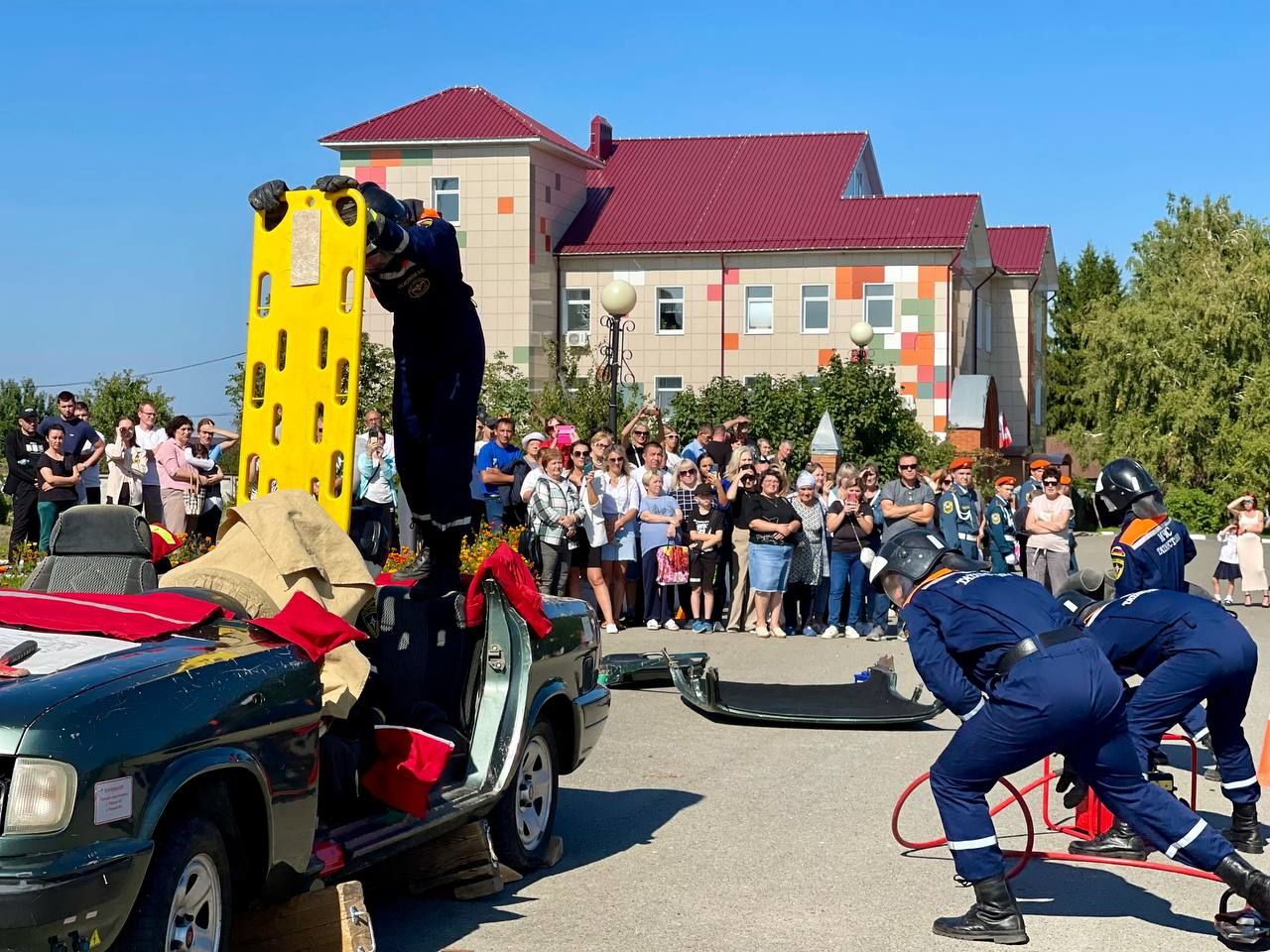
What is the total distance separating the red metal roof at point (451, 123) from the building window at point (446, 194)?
46.6 inches

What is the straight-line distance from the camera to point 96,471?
56.2ft

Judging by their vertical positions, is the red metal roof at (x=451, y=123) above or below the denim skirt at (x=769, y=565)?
above

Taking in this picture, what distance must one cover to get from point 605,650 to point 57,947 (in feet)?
38.6

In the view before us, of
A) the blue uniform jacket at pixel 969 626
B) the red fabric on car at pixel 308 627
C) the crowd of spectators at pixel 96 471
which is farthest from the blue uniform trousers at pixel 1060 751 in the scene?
the crowd of spectators at pixel 96 471

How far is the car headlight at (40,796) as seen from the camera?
4391 millimetres

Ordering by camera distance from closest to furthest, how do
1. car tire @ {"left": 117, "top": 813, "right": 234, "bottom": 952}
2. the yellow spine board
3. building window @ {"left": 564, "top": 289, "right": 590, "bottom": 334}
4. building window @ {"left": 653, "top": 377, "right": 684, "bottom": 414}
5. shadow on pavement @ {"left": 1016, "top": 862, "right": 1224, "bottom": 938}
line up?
car tire @ {"left": 117, "top": 813, "right": 234, "bottom": 952}
the yellow spine board
shadow on pavement @ {"left": 1016, "top": 862, "right": 1224, "bottom": 938}
building window @ {"left": 564, "top": 289, "right": 590, "bottom": 334}
building window @ {"left": 653, "top": 377, "right": 684, "bottom": 414}

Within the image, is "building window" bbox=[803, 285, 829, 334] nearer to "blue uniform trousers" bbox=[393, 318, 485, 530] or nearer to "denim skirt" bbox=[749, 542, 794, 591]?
"denim skirt" bbox=[749, 542, 794, 591]

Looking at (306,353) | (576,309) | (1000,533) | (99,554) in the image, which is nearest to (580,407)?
(576,309)

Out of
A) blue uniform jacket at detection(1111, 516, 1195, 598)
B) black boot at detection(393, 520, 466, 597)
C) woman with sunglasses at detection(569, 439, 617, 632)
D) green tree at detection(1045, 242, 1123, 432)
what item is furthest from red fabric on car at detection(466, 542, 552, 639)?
green tree at detection(1045, 242, 1123, 432)

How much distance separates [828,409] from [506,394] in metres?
7.57

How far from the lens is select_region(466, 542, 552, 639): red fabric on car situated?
24.2 ft

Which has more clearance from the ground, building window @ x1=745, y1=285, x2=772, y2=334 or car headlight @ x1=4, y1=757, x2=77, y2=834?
building window @ x1=745, y1=285, x2=772, y2=334

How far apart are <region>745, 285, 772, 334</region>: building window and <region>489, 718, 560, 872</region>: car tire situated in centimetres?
3862

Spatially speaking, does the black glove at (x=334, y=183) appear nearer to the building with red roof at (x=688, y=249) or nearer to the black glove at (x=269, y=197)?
the black glove at (x=269, y=197)
